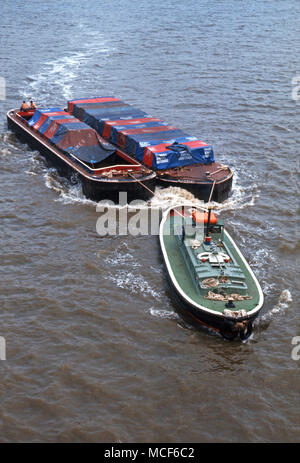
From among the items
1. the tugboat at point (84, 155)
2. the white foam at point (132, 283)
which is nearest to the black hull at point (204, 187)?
the tugboat at point (84, 155)

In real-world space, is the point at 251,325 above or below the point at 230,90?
below

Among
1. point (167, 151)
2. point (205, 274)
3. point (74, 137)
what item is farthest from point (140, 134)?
point (205, 274)

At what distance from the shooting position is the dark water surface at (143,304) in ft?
72.0

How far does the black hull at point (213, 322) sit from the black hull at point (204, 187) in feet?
43.0

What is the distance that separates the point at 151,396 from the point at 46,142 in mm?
29149

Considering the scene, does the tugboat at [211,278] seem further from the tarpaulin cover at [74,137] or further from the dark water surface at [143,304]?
the tarpaulin cover at [74,137]

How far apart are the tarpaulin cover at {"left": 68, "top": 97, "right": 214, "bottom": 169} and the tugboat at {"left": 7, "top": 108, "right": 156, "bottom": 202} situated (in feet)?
3.84

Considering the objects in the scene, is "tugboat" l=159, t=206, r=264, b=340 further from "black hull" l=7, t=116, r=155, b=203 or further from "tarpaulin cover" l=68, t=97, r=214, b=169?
"tarpaulin cover" l=68, t=97, r=214, b=169

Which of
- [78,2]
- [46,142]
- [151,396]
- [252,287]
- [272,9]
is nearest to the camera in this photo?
[151,396]

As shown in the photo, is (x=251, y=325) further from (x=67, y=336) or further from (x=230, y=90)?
(x=230, y=90)

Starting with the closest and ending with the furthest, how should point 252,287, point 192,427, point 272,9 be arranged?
point 192,427 → point 252,287 → point 272,9

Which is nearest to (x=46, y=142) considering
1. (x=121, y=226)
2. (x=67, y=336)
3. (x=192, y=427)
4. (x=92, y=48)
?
(x=121, y=226)

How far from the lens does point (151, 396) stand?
22.8 m

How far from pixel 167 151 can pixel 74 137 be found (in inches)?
337
